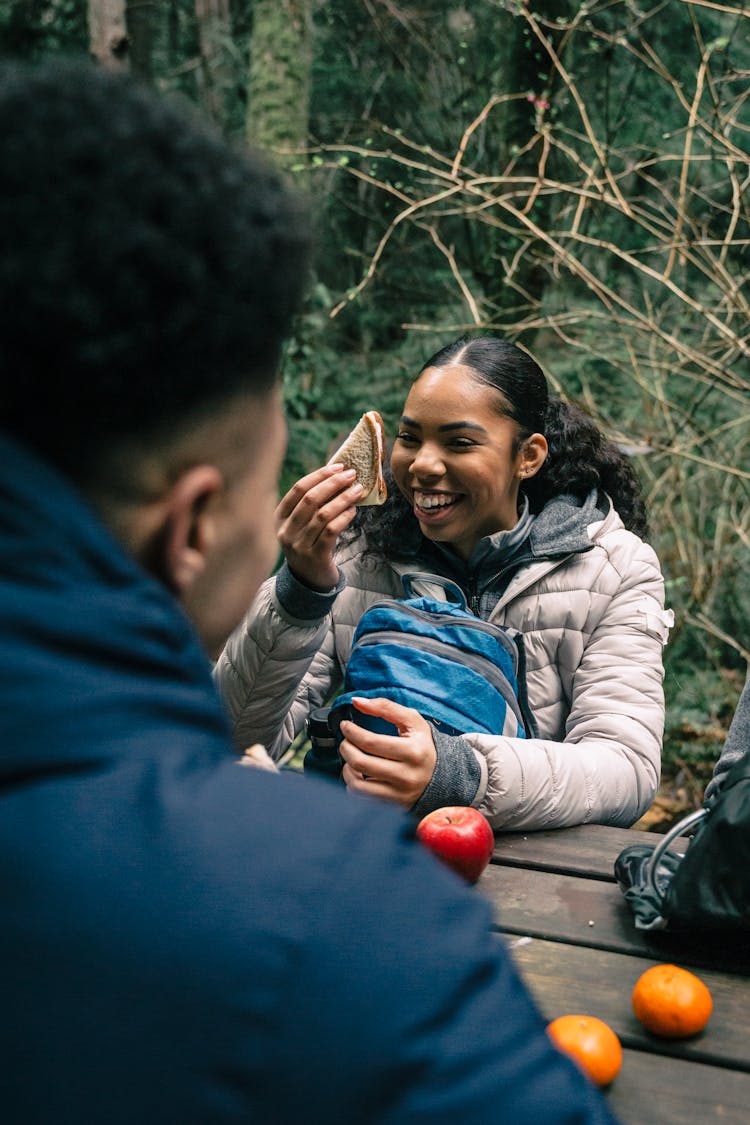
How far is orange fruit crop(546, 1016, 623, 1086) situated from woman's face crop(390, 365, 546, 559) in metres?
1.27

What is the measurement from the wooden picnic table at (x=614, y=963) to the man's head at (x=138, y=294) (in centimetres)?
93

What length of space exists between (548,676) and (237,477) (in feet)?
5.39

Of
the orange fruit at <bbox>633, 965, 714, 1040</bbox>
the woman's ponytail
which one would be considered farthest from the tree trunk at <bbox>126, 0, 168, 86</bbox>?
the orange fruit at <bbox>633, 965, 714, 1040</bbox>

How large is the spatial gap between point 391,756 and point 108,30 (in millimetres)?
5667

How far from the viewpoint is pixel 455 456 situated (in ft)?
7.59

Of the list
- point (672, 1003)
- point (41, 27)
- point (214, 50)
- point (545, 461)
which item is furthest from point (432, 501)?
point (214, 50)

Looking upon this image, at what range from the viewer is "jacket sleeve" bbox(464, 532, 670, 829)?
187cm

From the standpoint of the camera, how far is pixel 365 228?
337 inches

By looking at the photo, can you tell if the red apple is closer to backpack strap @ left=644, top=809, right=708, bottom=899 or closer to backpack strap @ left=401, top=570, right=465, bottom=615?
backpack strap @ left=644, top=809, right=708, bottom=899

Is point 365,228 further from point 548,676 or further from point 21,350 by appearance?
point 21,350

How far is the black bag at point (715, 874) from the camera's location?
142 cm

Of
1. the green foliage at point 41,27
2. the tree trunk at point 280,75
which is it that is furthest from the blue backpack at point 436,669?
the green foliage at point 41,27

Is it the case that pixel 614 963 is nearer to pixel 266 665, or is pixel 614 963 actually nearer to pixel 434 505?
pixel 266 665

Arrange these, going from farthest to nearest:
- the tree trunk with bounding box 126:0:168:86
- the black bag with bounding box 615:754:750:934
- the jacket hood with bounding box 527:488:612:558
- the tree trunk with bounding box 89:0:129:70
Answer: the tree trunk with bounding box 126:0:168:86
the tree trunk with bounding box 89:0:129:70
the jacket hood with bounding box 527:488:612:558
the black bag with bounding box 615:754:750:934
